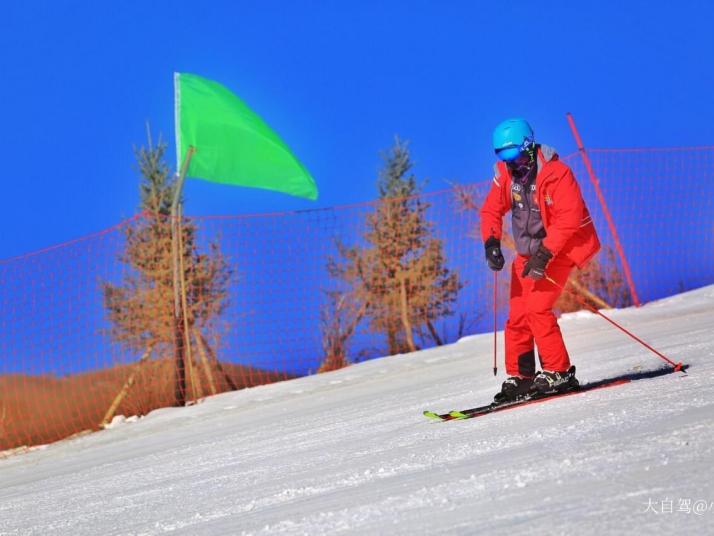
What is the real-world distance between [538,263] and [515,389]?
0.92 metres

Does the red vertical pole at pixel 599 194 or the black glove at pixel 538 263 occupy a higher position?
the red vertical pole at pixel 599 194

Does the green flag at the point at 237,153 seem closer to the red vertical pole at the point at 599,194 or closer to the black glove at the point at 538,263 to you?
the red vertical pole at the point at 599,194

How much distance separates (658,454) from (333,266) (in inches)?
440

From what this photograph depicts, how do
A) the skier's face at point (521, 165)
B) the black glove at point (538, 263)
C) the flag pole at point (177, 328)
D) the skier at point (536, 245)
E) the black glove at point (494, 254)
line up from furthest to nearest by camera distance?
the flag pole at point (177, 328)
the black glove at point (494, 254)
the skier's face at point (521, 165)
the skier at point (536, 245)
the black glove at point (538, 263)

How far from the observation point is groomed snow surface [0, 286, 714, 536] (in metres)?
2.88

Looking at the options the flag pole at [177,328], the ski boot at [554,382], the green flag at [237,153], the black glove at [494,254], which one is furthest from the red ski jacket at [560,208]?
the flag pole at [177,328]

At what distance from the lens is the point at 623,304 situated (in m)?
13.2

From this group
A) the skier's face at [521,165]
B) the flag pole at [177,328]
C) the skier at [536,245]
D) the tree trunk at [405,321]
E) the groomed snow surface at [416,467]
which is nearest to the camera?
the groomed snow surface at [416,467]

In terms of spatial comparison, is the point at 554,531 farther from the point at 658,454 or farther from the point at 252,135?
the point at 252,135

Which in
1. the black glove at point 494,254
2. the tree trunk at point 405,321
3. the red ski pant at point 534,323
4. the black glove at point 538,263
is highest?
the tree trunk at point 405,321

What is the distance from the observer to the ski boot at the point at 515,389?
6004 millimetres

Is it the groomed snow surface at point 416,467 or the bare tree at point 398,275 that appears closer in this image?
the groomed snow surface at point 416,467

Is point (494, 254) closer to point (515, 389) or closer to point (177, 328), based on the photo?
point (515, 389)

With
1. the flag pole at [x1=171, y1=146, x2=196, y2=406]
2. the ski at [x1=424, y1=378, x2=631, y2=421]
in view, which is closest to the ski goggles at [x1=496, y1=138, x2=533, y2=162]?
the ski at [x1=424, y1=378, x2=631, y2=421]
